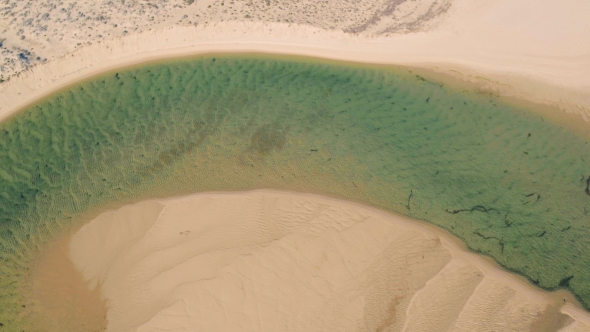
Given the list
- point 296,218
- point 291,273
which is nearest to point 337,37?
point 296,218

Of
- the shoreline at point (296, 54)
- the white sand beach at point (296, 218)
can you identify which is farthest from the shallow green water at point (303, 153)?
the white sand beach at point (296, 218)

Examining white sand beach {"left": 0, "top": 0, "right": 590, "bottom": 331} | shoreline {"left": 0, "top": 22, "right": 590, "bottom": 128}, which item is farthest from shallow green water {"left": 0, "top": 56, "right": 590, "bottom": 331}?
white sand beach {"left": 0, "top": 0, "right": 590, "bottom": 331}

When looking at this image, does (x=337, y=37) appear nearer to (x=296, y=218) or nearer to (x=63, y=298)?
(x=296, y=218)

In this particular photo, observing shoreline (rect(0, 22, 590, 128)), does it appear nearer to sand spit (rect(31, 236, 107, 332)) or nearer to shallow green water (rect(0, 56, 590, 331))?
shallow green water (rect(0, 56, 590, 331))

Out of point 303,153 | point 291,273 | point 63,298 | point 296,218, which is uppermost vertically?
point 303,153

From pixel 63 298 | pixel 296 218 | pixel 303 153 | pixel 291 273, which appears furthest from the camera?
pixel 303 153

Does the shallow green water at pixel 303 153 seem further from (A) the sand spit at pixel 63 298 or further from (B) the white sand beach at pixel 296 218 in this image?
(B) the white sand beach at pixel 296 218
